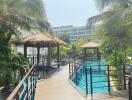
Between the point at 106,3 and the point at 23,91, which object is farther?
the point at 106,3

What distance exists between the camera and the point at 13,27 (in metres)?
13.0

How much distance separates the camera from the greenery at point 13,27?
40.3 feet

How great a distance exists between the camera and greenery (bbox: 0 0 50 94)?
12.3 metres

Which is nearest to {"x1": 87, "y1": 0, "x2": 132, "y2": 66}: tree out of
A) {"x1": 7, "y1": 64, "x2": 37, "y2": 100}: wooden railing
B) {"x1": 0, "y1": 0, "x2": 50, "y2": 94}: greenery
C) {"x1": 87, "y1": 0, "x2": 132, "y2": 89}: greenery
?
{"x1": 87, "y1": 0, "x2": 132, "y2": 89}: greenery

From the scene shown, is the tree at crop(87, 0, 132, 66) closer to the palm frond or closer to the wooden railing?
the palm frond

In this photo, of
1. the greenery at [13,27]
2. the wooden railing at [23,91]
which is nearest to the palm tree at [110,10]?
the greenery at [13,27]

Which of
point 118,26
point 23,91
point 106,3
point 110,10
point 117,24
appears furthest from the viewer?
point 110,10

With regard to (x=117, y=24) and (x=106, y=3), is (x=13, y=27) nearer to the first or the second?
(x=106, y=3)

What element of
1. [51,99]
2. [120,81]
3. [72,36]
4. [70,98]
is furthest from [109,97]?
[72,36]

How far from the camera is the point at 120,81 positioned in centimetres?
1234

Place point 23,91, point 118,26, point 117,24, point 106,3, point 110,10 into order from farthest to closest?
point 110,10
point 118,26
point 106,3
point 117,24
point 23,91

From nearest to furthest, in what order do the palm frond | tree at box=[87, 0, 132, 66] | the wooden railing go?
the wooden railing, tree at box=[87, 0, 132, 66], the palm frond

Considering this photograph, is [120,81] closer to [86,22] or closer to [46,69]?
[86,22]

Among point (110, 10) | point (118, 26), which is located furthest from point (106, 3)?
point (110, 10)
